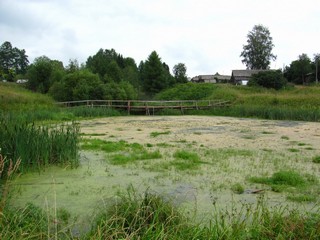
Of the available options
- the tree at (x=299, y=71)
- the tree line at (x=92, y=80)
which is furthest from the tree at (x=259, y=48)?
the tree line at (x=92, y=80)

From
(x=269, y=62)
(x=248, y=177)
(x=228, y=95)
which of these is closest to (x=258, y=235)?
(x=248, y=177)

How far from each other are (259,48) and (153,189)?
4841cm

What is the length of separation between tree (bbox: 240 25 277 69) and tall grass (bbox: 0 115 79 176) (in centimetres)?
4691

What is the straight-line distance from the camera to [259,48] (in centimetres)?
4928

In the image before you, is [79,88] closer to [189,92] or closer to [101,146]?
[189,92]

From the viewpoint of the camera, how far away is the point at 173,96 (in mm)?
32719

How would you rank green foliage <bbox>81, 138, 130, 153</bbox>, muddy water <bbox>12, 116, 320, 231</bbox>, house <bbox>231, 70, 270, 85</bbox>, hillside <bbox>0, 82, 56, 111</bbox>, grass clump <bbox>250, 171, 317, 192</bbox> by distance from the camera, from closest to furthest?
1. muddy water <bbox>12, 116, 320, 231</bbox>
2. grass clump <bbox>250, 171, 317, 192</bbox>
3. green foliage <bbox>81, 138, 130, 153</bbox>
4. hillside <bbox>0, 82, 56, 111</bbox>
5. house <bbox>231, 70, 270, 85</bbox>

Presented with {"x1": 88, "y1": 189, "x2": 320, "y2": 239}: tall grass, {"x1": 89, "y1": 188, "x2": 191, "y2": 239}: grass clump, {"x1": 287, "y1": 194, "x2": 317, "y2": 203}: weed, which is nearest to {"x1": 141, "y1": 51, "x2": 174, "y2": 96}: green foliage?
{"x1": 287, "y1": 194, "x2": 317, "y2": 203}: weed

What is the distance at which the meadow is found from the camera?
2715 mm

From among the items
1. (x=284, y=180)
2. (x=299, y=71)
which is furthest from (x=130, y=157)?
(x=299, y=71)

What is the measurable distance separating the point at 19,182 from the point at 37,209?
1744mm

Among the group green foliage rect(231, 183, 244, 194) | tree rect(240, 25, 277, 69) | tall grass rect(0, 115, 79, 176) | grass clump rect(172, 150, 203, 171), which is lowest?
green foliage rect(231, 183, 244, 194)

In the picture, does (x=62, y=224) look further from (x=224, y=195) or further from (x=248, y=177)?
(x=248, y=177)

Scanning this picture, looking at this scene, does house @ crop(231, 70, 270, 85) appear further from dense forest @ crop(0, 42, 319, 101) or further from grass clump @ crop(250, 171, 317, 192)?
grass clump @ crop(250, 171, 317, 192)
